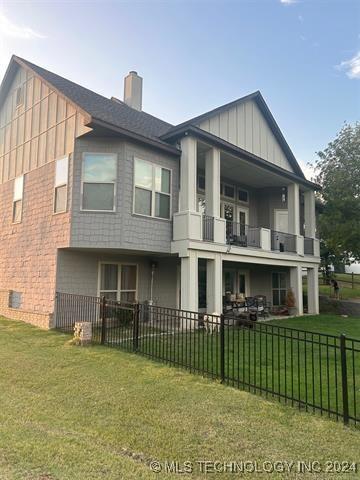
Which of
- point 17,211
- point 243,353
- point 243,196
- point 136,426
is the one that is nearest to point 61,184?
point 17,211

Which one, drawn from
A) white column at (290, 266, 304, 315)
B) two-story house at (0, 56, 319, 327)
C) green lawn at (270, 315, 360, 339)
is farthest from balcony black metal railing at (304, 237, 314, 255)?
green lawn at (270, 315, 360, 339)

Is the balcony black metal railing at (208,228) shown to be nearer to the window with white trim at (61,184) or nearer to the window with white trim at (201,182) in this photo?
the window with white trim at (201,182)

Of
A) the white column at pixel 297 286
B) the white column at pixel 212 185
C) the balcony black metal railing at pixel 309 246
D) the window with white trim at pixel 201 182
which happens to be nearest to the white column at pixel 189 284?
the white column at pixel 212 185

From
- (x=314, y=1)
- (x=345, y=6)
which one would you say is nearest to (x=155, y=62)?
(x=314, y=1)

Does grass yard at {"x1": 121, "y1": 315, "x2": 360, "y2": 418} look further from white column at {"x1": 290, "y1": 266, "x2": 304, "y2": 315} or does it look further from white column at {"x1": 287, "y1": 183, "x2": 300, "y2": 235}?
white column at {"x1": 287, "y1": 183, "x2": 300, "y2": 235}

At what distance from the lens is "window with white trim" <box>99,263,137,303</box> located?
12303mm

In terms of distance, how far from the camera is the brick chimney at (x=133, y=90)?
18438 mm

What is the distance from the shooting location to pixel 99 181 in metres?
11.1

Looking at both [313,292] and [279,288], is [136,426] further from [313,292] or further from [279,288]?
[279,288]

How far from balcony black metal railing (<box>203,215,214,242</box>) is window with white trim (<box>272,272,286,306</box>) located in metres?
8.42

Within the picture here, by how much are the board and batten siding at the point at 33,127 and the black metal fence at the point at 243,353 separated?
5272 millimetres

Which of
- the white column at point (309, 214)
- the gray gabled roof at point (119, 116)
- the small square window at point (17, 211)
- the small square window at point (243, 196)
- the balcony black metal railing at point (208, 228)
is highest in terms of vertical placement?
the gray gabled roof at point (119, 116)

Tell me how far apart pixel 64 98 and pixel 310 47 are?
10.5 m

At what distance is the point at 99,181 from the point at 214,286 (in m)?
5.24
